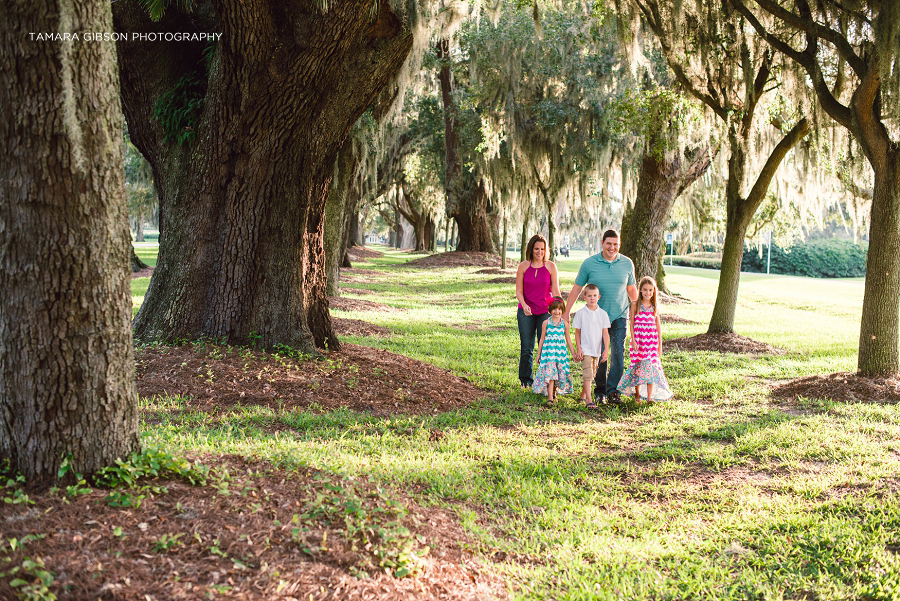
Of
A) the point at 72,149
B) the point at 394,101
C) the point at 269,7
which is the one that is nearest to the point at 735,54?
the point at 394,101

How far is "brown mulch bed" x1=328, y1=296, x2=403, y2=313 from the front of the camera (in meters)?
13.7

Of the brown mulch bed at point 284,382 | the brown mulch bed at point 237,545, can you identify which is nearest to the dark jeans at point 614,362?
the brown mulch bed at point 284,382

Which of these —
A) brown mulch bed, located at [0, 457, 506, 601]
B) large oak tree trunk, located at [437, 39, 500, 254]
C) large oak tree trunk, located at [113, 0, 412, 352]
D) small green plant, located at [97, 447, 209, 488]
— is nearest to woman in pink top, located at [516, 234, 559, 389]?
large oak tree trunk, located at [113, 0, 412, 352]

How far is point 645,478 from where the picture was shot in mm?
5008

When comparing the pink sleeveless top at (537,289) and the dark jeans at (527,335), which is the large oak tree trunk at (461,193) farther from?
the dark jeans at (527,335)

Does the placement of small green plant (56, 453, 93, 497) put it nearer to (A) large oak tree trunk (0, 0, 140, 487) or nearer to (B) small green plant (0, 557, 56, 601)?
(A) large oak tree trunk (0, 0, 140, 487)

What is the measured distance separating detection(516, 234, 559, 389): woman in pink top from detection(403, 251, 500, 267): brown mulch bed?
2129 cm

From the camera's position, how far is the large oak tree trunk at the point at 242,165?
6734mm

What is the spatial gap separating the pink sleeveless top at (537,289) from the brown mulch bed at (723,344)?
407 cm

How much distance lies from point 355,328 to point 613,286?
497cm

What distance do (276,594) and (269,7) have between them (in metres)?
5.23

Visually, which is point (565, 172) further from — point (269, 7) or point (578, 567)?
point (578, 567)

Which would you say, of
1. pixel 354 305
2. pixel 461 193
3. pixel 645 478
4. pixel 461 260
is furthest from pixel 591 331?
pixel 461 260

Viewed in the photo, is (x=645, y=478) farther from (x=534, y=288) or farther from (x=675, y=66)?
(x=675, y=66)
